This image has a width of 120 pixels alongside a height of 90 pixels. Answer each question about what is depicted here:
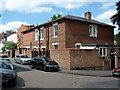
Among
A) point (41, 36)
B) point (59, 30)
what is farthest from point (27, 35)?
point (59, 30)

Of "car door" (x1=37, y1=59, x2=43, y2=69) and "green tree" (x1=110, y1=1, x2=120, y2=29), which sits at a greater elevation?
"green tree" (x1=110, y1=1, x2=120, y2=29)

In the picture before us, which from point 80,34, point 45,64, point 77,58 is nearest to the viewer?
point 45,64

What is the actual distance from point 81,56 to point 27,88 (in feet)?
39.3

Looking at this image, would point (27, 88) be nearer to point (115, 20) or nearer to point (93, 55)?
point (93, 55)

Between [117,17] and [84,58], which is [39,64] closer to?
[84,58]

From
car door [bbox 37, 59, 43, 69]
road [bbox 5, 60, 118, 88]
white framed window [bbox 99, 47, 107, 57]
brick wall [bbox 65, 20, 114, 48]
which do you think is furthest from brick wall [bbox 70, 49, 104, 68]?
road [bbox 5, 60, 118, 88]

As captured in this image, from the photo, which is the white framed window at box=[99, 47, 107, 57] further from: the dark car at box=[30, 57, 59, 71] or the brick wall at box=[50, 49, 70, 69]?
the dark car at box=[30, 57, 59, 71]

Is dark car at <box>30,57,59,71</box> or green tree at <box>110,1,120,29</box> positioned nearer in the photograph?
dark car at <box>30,57,59,71</box>

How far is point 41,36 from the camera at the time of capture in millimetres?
29406

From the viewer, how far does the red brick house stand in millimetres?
20016

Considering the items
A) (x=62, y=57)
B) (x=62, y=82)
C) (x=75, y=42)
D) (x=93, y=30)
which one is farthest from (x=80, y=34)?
(x=62, y=82)

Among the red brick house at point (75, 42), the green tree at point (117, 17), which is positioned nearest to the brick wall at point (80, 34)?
the red brick house at point (75, 42)

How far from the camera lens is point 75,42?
24.5 meters

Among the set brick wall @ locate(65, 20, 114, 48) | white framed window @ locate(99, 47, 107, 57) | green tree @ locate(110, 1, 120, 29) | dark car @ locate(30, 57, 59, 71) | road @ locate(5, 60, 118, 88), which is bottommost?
road @ locate(5, 60, 118, 88)
